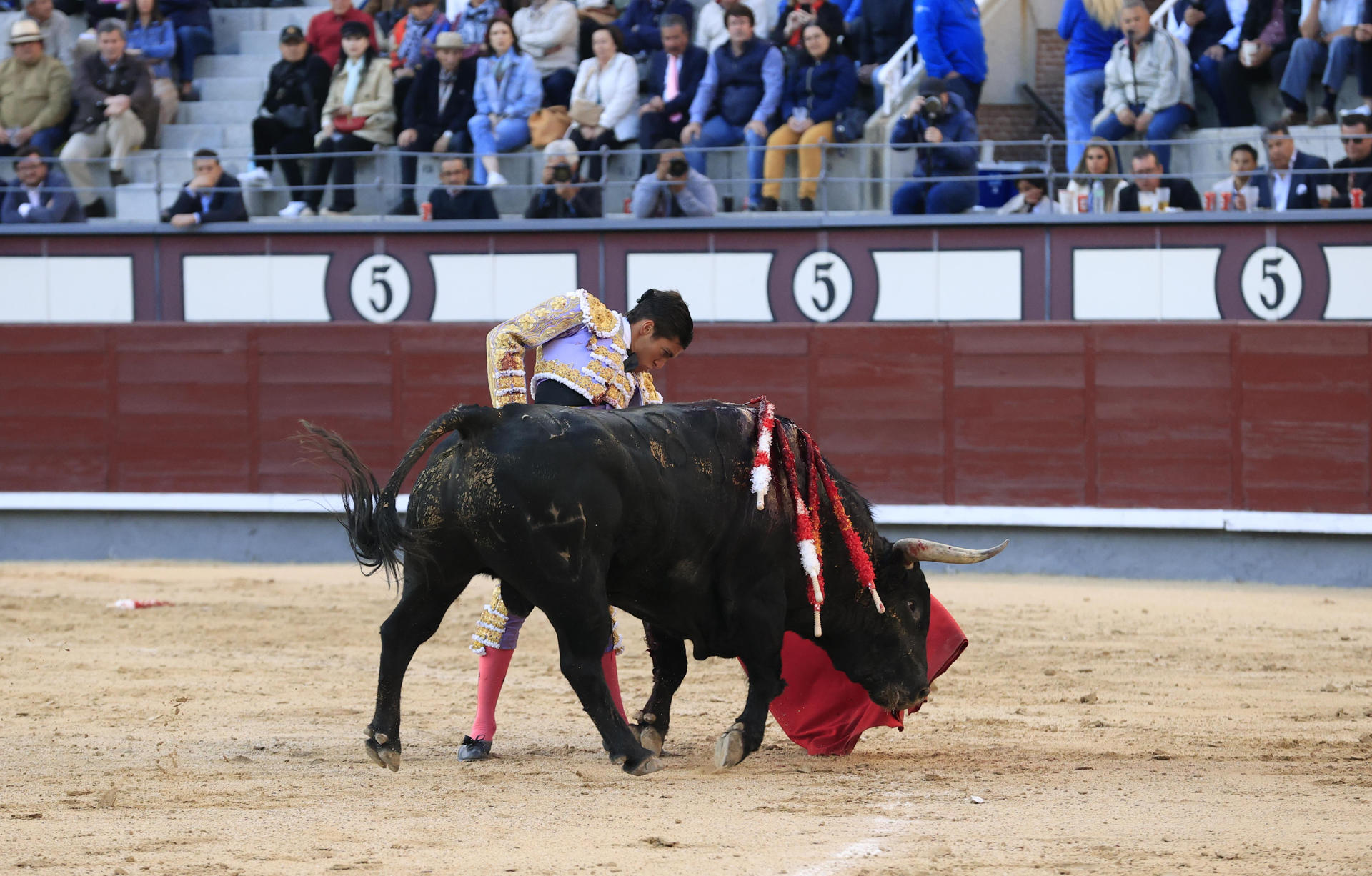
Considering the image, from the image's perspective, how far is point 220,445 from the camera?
10.0 metres

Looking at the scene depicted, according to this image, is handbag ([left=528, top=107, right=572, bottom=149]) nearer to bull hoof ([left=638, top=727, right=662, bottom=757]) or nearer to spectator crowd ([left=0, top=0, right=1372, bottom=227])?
spectator crowd ([left=0, top=0, right=1372, bottom=227])

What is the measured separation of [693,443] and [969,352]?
4998mm

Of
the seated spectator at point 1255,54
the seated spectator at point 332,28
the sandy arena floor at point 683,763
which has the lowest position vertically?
the sandy arena floor at point 683,763

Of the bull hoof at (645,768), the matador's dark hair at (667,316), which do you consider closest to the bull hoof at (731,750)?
the bull hoof at (645,768)

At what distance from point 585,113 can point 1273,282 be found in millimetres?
3970

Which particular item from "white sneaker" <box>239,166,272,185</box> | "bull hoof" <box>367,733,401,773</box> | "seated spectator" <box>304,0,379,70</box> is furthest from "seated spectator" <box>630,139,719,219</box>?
"bull hoof" <box>367,733,401,773</box>

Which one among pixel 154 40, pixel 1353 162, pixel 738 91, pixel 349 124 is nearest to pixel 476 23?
pixel 349 124

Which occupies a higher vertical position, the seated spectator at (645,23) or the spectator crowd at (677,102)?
the seated spectator at (645,23)

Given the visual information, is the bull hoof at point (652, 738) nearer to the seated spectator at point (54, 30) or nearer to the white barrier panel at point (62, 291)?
the white barrier panel at point (62, 291)

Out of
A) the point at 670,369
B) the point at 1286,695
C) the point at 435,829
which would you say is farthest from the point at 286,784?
the point at 670,369

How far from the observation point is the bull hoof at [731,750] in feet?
14.1

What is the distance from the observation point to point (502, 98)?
1008 centimetres

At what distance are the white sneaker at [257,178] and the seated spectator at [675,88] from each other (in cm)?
229

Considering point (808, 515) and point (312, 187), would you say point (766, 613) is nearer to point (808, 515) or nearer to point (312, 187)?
point (808, 515)
